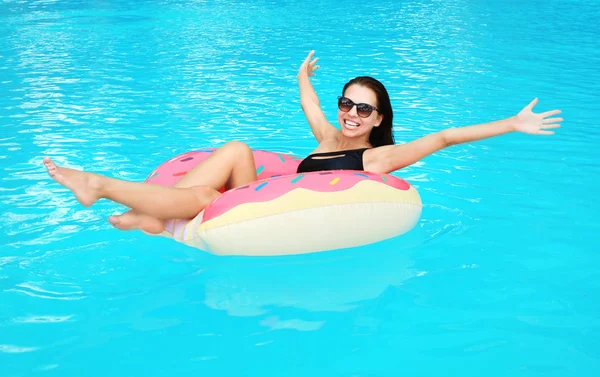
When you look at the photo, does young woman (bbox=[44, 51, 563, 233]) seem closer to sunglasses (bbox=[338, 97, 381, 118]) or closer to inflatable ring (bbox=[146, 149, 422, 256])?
sunglasses (bbox=[338, 97, 381, 118])

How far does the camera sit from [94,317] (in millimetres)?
3027

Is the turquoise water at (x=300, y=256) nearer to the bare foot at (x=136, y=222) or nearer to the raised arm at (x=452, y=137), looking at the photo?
the bare foot at (x=136, y=222)

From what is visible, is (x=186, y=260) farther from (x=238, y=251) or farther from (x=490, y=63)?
(x=490, y=63)

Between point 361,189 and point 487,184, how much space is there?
1.52 m

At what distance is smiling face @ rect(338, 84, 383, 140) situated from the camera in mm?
3875

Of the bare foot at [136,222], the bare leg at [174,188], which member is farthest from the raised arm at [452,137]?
the bare foot at [136,222]

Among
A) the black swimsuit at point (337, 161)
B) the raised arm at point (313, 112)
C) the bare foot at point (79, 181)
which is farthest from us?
the raised arm at point (313, 112)

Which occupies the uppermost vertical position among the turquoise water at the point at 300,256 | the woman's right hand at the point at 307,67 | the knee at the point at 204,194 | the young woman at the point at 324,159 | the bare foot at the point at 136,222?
the woman's right hand at the point at 307,67

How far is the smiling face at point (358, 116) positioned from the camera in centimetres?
388

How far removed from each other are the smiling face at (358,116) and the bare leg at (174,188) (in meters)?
0.54

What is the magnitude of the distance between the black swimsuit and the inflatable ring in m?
0.24

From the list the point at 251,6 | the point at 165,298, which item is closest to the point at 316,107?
the point at 165,298

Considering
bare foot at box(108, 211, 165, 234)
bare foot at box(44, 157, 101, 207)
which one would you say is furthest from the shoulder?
bare foot at box(44, 157, 101, 207)

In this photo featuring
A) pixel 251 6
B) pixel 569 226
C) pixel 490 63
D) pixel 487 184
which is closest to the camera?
pixel 569 226
